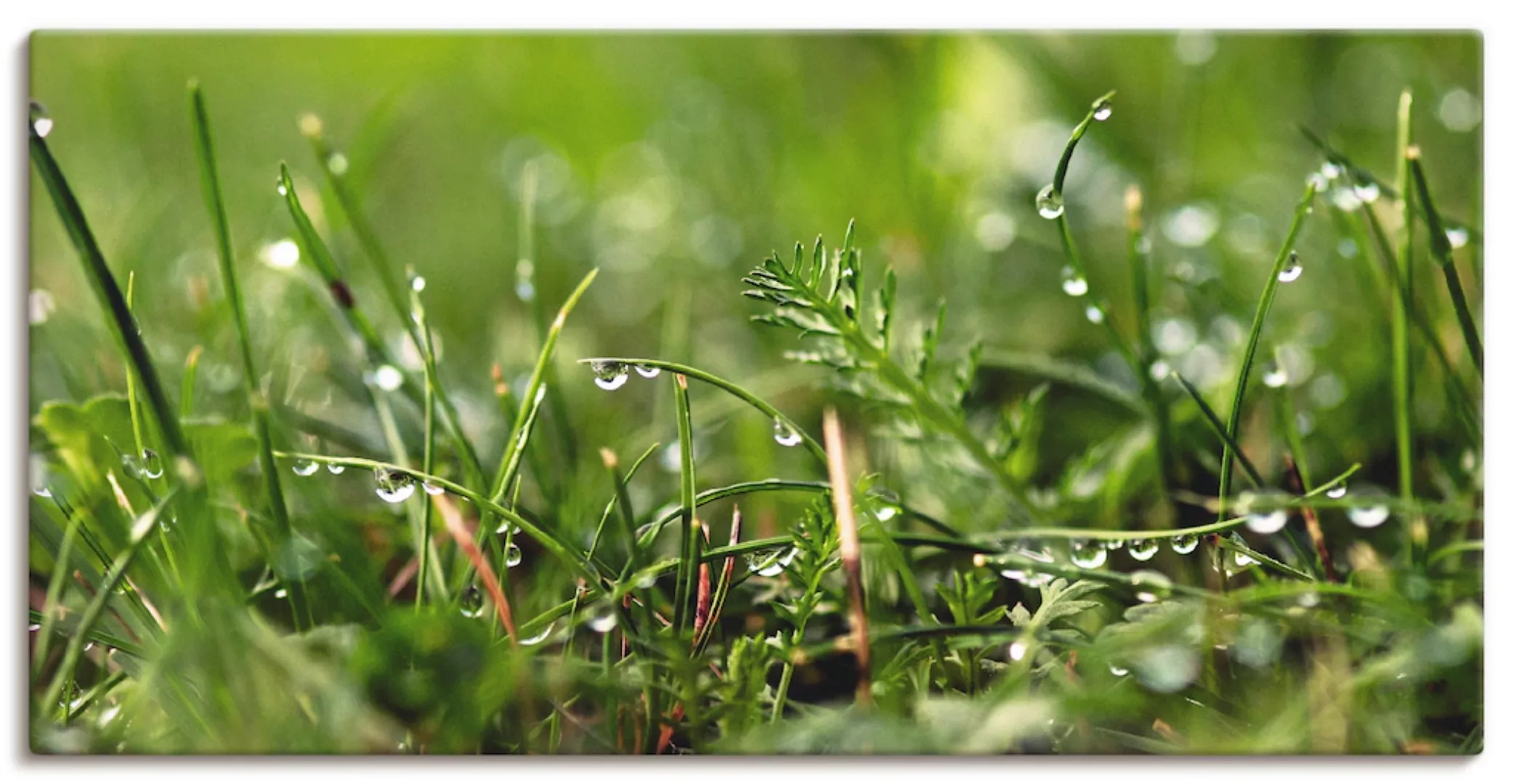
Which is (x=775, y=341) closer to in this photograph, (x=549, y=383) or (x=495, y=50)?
(x=549, y=383)

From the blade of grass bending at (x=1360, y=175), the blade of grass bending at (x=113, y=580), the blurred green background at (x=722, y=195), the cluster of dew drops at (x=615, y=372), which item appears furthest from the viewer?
the blurred green background at (x=722, y=195)

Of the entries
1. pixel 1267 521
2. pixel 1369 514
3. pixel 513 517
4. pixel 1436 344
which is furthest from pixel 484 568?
pixel 1436 344

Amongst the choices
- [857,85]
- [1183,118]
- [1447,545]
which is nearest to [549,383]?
[1447,545]

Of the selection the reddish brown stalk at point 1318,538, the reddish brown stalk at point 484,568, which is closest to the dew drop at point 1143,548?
the reddish brown stalk at point 1318,538

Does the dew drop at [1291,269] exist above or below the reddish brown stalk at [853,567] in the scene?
above

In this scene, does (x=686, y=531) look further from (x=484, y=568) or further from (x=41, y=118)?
(x=41, y=118)

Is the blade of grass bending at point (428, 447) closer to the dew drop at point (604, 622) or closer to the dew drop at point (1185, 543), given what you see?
the dew drop at point (604, 622)

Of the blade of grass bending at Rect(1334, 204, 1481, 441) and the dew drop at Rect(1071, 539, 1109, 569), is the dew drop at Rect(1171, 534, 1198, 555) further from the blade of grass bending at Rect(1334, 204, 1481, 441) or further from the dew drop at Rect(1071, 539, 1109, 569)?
the blade of grass bending at Rect(1334, 204, 1481, 441)

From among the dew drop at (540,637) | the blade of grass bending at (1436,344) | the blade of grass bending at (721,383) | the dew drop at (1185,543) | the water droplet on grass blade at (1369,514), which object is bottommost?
the dew drop at (540,637)
